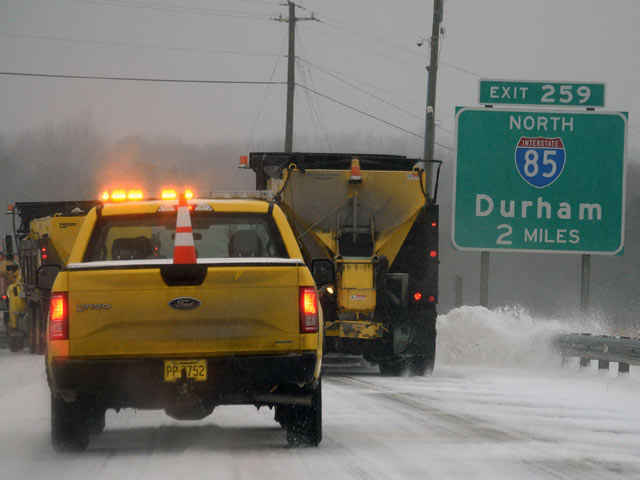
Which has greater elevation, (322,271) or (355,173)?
(355,173)

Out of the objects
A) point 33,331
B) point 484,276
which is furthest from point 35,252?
point 484,276

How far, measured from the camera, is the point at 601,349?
714 inches

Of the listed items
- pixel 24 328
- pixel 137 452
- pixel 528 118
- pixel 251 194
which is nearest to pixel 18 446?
pixel 137 452

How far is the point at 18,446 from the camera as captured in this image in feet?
32.2

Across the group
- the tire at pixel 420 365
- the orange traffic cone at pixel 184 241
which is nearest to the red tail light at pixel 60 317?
the orange traffic cone at pixel 184 241

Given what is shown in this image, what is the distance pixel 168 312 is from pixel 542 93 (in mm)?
16056

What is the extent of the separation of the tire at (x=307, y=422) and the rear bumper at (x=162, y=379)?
0.46 meters

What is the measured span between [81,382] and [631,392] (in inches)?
350

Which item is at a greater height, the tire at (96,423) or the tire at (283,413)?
the tire at (283,413)

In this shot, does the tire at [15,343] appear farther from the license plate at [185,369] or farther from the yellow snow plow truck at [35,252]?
the license plate at [185,369]

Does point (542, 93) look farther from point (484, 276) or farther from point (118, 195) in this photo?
point (118, 195)

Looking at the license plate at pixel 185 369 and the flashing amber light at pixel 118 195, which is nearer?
the license plate at pixel 185 369

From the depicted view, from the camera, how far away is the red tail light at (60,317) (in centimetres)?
862

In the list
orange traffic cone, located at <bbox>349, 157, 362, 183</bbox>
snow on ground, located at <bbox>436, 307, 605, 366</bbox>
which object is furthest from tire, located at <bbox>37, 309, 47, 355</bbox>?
orange traffic cone, located at <bbox>349, 157, 362, 183</bbox>
